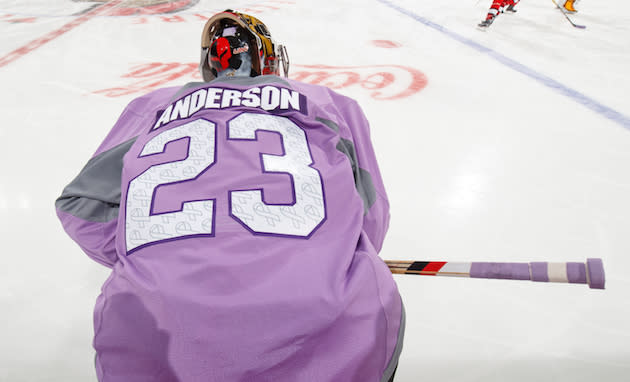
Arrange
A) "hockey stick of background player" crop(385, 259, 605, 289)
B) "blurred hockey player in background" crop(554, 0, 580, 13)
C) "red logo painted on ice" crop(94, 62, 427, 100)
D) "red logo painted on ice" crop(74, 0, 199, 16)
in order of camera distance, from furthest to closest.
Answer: "blurred hockey player in background" crop(554, 0, 580, 13), "red logo painted on ice" crop(74, 0, 199, 16), "red logo painted on ice" crop(94, 62, 427, 100), "hockey stick of background player" crop(385, 259, 605, 289)

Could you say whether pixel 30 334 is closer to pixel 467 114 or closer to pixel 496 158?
pixel 496 158

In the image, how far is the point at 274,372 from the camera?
475mm

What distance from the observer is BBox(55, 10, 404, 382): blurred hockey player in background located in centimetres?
49

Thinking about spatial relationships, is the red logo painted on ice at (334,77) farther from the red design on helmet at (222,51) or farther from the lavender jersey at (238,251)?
the lavender jersey at (238,251)

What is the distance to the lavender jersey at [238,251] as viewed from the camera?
485mm

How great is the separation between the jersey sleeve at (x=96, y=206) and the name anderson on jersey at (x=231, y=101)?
159 millimetres

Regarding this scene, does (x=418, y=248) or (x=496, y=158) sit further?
(x=496, y=158)

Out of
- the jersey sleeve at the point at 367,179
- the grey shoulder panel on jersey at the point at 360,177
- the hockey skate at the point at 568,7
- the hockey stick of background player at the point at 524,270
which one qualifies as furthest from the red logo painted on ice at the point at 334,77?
the hockey skate at the point at 568,7

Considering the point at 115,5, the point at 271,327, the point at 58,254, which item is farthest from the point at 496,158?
the point at 115,5

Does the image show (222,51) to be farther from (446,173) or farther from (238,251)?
(446,173)

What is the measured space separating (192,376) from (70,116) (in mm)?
1832

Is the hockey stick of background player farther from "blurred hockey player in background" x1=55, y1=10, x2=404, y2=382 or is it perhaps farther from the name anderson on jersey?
the name anderson on jersey

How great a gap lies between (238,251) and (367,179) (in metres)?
0.42

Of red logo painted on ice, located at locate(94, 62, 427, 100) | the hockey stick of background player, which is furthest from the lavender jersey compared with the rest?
red logo painted on ice, located at locate(94, 62, 427, 100)
